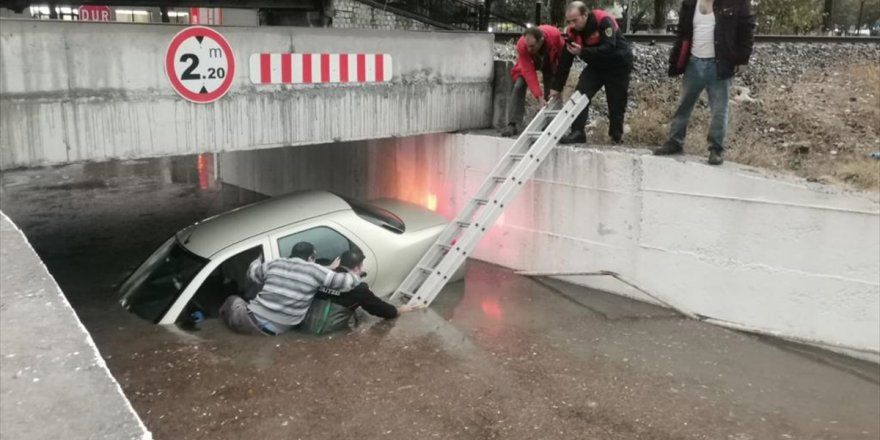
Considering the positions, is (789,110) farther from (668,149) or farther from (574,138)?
(574,138)

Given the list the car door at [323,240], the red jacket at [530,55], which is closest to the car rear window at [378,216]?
the car door at [323,240]

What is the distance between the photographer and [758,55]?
12883 millimetres

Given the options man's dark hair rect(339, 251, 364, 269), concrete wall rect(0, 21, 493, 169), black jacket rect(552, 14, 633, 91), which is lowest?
man's dark hair rect(339, 251, 364, 269)

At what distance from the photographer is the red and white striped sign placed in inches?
291

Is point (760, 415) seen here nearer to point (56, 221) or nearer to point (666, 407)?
point (666, 407)

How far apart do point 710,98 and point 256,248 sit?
16.4ft

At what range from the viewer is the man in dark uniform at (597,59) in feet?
26.6

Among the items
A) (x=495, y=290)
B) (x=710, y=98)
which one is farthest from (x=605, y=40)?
(x=495, y=290)

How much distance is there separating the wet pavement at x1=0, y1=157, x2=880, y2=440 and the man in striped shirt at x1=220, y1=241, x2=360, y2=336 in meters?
0.18

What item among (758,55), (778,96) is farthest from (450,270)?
(758,55)

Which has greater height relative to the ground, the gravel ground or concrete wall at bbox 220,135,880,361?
the gravel ground

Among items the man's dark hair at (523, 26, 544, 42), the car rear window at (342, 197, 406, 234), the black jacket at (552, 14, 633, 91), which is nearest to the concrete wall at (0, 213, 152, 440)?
the car rear window at (342, 197, 406, 234)

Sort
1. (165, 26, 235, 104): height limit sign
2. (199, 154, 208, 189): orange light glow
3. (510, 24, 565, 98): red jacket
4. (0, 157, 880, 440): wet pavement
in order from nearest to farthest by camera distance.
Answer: (0, 157, 880, 440): wet pavement < (165, 26, 235, 104): height limit sign < (510, 24, 565, 98): red jacket < (199, 154, 208, 189): orange light glow

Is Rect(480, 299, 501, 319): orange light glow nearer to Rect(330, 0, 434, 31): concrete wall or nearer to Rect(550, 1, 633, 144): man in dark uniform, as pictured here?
Rect(550, 1, 633, 144): man in dark uniform
